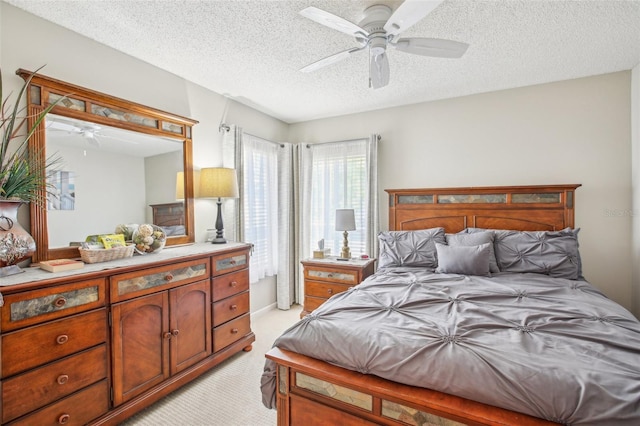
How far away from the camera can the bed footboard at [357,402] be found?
3.61 feet

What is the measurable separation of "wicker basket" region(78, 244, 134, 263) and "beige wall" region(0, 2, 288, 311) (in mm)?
838

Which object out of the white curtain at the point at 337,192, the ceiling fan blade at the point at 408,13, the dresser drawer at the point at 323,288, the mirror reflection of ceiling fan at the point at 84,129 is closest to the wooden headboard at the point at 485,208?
the white curtain at the point at 337,192

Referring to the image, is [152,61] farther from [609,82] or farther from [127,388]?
[609,82]

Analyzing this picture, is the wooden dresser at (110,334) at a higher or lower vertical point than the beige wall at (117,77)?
lower

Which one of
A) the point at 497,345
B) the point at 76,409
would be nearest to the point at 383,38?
the point at 497,345

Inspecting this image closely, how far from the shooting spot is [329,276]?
332 centimetres

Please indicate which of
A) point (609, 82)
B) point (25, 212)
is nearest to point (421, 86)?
point (609, 82)

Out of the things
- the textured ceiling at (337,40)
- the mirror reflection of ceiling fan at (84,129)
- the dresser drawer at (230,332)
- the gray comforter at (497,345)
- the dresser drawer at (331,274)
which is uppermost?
the textured ceiling at (337,40)

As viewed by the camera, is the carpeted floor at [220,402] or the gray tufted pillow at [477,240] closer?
the carpeted floor at [220,402]

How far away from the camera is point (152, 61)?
2486 mm

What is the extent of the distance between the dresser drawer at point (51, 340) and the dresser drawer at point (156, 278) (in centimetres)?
15

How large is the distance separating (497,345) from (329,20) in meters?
1.83

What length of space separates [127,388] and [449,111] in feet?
13.0

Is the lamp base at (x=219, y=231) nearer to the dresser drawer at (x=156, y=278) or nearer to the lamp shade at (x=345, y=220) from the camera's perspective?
the dresser drawer at (x=156, y=278)
